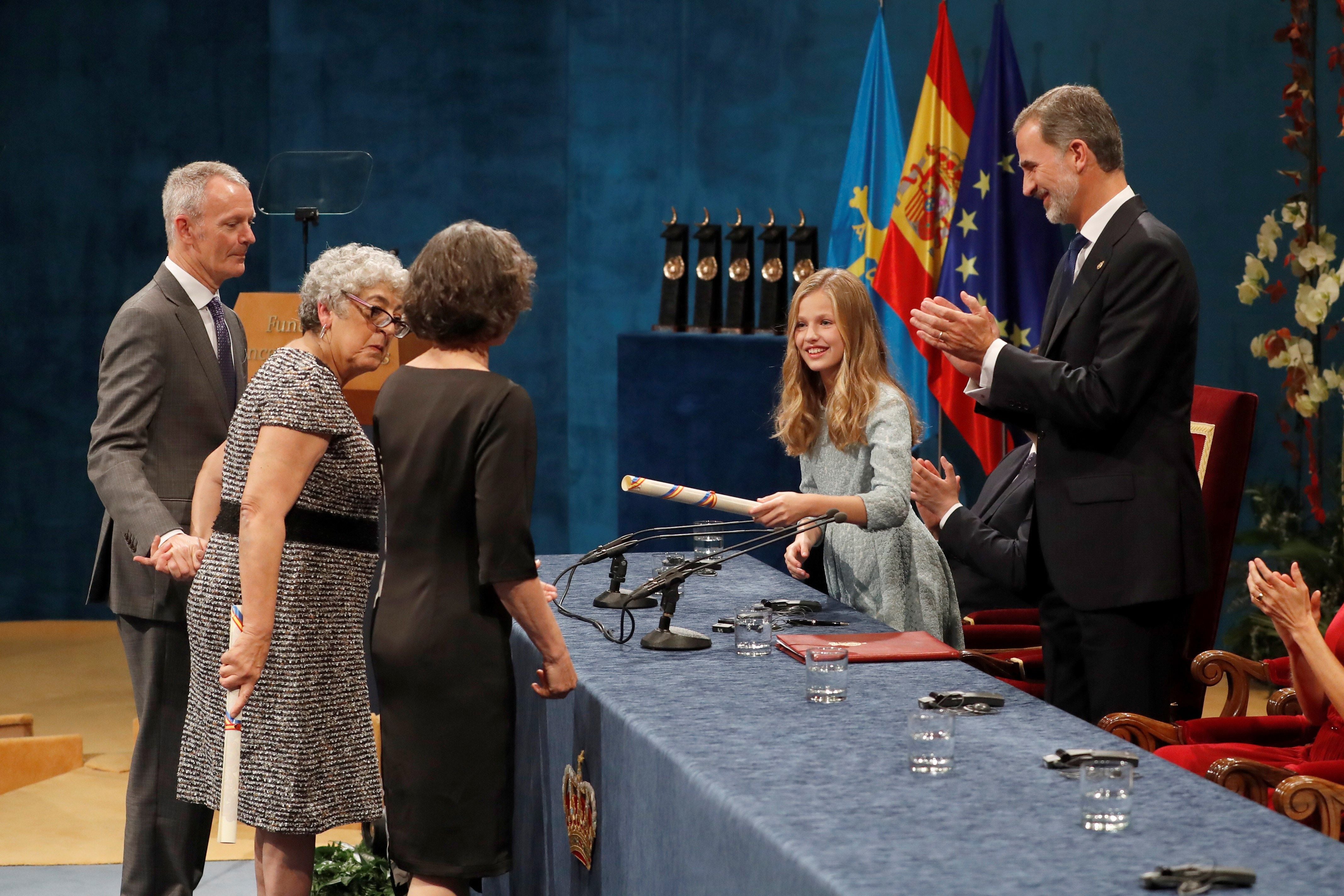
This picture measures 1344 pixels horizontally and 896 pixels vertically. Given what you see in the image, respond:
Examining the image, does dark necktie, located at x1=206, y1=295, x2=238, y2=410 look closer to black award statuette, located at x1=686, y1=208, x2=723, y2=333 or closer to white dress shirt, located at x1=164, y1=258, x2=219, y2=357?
white dress shirt, located at x1=164, y1=258, x2=219, y2=357

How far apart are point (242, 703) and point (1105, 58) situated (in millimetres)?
4929

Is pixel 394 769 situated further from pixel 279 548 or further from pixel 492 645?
pixel 279 548

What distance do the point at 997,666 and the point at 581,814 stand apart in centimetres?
128

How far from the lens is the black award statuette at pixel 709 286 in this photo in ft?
19.4

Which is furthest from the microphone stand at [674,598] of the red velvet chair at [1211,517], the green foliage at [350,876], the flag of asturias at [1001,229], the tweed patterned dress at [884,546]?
the flag of asturias at [1001,229]

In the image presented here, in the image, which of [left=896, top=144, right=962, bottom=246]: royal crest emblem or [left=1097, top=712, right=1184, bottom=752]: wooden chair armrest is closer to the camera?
[left=1097, top=712, right=1184, bottom=752]: wooden chair armrest

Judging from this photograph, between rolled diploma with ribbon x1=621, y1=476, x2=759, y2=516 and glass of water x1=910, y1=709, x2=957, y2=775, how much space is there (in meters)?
0.90

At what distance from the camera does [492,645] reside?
2.44m

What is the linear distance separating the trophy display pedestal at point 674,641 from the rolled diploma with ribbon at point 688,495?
27cm

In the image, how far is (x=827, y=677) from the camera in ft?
7.70

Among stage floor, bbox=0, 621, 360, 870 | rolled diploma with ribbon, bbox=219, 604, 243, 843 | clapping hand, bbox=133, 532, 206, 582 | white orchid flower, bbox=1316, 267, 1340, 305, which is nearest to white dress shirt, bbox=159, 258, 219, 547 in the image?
clapping hand, bbox=133, 532, 206, 582

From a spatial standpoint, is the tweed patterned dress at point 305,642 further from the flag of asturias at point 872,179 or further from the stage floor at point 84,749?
the flag of asturias at point 872,179

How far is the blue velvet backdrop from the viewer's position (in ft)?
23.5

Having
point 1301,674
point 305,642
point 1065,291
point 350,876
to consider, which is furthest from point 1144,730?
point 350,876
